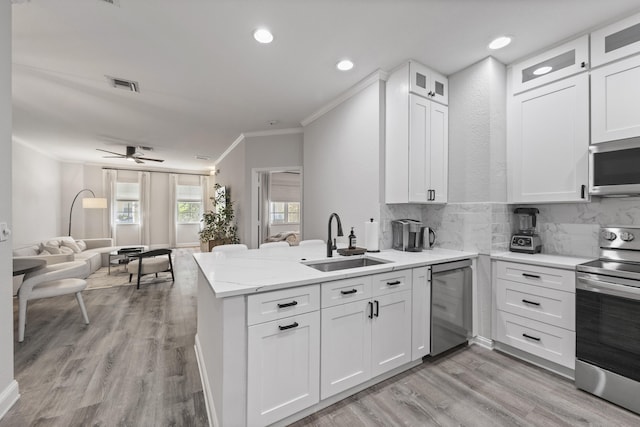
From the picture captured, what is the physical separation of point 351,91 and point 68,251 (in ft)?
20.2

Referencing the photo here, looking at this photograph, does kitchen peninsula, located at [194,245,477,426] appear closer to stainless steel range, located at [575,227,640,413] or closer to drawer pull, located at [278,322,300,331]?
drawer pull, located at [278,322,300,331]

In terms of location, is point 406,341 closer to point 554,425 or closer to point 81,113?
point 554,425

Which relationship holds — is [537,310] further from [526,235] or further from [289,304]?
[289,304]

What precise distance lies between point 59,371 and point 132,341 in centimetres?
57

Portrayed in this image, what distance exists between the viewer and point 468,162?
9.27 feet

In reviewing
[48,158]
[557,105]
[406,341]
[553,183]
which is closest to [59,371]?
[406,341]

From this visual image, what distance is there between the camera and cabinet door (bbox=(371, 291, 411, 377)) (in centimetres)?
197

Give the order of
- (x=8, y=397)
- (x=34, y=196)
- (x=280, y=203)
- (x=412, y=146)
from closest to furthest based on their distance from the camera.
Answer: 1. (x=8, y=397)
2. (x=412, y=146)
3. (x=34, y=196)
4. (x=280, y=203)

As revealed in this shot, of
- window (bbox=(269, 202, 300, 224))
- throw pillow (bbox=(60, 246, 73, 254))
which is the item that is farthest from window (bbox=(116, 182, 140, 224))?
window (bbox=(269, 202, 300, 224))

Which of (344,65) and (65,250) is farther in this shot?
(65,250)

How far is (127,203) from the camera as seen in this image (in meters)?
8.58

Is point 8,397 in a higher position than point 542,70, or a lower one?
lower

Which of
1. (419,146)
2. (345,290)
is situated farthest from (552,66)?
(345,290)

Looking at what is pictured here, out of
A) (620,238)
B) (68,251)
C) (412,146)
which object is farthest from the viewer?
(68,251)
